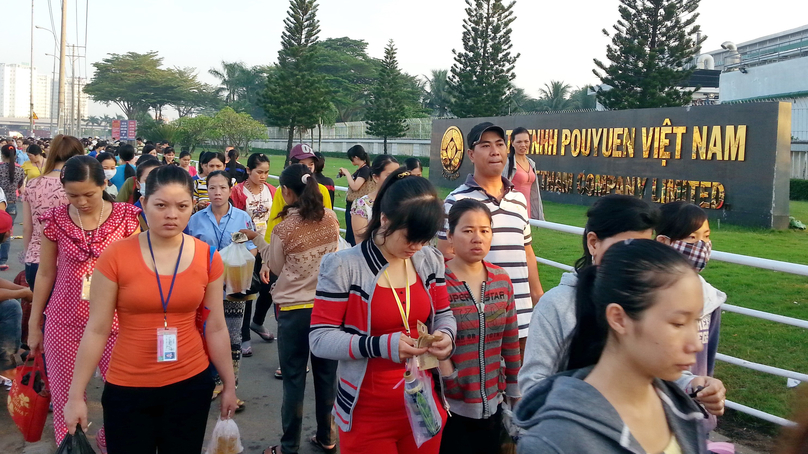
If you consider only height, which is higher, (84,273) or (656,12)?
(656,12)

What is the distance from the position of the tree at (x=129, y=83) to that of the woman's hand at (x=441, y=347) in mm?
69649

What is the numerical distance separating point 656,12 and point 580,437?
25.6 metres

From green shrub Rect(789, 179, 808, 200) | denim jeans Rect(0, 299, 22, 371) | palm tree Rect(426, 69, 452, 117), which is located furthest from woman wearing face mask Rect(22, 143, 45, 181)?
palm tree Rect(426, 69, 452, 117)

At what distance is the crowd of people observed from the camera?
55.7 inches

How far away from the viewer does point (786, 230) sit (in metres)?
12.8

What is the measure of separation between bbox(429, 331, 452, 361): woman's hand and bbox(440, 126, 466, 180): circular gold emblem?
19278 mm

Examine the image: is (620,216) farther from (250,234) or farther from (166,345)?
(250,234)

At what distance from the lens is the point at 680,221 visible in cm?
271

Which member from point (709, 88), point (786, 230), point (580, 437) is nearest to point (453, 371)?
point (580, 437)

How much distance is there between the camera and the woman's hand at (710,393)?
1812mm

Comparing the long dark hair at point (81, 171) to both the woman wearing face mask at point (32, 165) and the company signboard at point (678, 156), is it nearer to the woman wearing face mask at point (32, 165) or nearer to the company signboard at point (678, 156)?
the woman wearing face mask at point (32, 165)

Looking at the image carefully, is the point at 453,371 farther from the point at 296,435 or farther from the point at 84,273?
the point at 84,273

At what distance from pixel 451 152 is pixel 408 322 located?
65.4 feet

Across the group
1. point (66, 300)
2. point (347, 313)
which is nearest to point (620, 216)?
point (347, 313)
